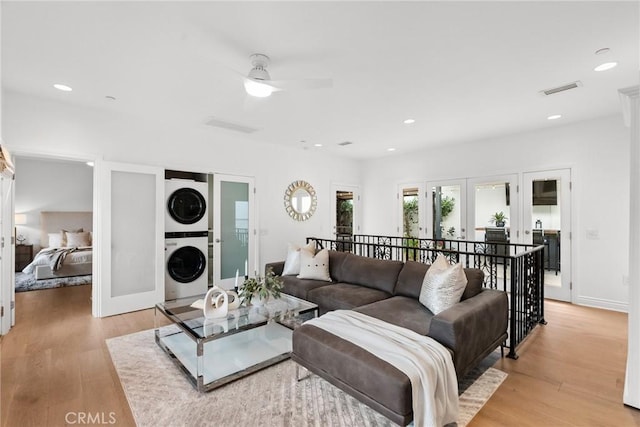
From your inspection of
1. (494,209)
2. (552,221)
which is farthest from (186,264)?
(552,221)

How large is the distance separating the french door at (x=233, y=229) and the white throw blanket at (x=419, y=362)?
131 inches

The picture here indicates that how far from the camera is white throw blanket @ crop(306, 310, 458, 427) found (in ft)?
5.47

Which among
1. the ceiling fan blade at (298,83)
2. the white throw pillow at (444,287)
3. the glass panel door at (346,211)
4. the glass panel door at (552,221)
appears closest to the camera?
the ceiling fan blade at (298,83)

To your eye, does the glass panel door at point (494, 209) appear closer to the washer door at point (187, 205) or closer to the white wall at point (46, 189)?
the washer door at point (187, 205)

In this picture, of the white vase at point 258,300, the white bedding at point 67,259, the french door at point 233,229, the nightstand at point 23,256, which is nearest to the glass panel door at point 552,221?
the white vase at point 258,300

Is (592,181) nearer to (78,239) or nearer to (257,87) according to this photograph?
(257,87)

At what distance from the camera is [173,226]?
4582 mm

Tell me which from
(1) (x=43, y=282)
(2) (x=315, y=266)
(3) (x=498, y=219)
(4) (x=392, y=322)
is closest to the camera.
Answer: (4) (x=392, y=322)

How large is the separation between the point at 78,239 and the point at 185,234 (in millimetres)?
3900

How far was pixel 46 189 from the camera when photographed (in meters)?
6.91

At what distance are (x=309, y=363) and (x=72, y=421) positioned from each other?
5.28 feet

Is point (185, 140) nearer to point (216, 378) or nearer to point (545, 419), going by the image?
point (216, 378)

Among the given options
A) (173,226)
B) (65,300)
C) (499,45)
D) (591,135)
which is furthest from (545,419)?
(65,300)

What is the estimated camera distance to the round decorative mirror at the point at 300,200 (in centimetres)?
599
